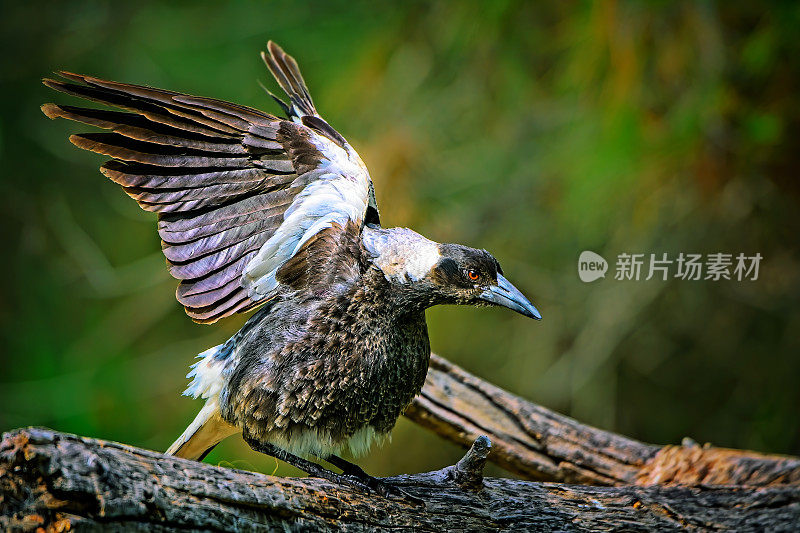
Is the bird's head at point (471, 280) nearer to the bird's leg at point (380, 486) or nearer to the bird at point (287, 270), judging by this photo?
the bird at point (287, 270)

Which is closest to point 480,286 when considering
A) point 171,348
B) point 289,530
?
point 289,530

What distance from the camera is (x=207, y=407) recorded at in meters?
1.69

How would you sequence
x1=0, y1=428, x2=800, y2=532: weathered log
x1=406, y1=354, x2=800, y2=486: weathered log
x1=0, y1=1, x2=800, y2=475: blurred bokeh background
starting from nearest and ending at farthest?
x1=0, y1=428, x2=800, y2=532: weathered log, x1=406, y1=354, x2=800, y2=486: weathered log, x1=0, y1=1, x2=800, y2=475: blurred bokeh background

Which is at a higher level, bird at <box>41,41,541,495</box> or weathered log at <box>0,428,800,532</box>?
bird at <box>41,41,541,495</box>

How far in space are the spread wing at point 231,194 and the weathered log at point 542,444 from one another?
2.25 ft

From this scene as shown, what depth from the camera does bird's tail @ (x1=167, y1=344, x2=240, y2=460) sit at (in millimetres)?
1674

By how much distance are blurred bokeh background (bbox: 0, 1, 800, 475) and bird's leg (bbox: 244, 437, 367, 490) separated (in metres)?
1.48

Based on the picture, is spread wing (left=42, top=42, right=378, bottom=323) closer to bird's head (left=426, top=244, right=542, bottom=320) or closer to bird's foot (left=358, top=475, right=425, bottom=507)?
bird's head (left=426, top=244, right=542, bottom=320)

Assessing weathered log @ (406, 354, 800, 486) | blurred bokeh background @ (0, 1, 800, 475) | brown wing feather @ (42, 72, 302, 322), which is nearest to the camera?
brown wing feather @ (42, 72, 302, 322)

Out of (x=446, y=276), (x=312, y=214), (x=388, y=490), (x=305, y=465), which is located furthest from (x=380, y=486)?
(x=312, y=214)

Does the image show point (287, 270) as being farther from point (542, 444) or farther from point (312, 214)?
point (542, 444)

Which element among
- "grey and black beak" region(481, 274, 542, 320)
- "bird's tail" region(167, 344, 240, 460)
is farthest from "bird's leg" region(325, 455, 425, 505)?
"grey and black beak" region(481, 274, 542, 320)

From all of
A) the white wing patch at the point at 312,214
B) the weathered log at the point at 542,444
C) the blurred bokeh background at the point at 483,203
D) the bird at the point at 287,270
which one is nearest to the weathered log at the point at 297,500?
the bird at the point at 287,270

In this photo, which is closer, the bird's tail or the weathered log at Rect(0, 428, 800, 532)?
the weathered log at Rect(0, 428, 800, 532)
